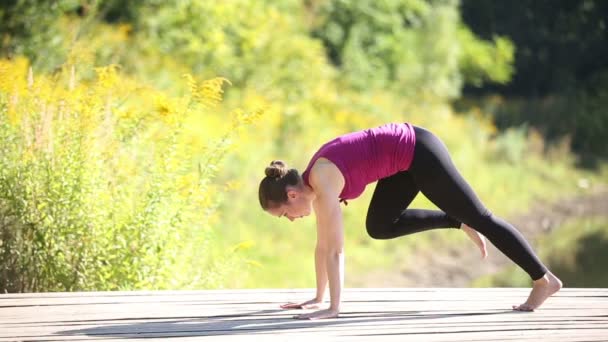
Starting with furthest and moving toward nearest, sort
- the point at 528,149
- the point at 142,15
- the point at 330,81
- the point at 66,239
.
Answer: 1. the point at 528,149
2. the point at 330,81
3. the point at 142,15
4. the point at 66,239

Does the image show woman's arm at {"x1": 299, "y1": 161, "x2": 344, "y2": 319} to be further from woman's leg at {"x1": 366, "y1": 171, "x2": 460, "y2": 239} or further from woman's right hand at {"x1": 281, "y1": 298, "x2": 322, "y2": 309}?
woman's leg at {"x1": 366, "y1": 171, "x2": 460, "y2": 239}

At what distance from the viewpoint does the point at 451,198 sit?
5105mm

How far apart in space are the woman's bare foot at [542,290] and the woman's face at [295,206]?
4.17 feet

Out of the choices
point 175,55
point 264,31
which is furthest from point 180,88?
point 264,31

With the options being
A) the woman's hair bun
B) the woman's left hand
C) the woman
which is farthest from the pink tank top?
the woman's left hand

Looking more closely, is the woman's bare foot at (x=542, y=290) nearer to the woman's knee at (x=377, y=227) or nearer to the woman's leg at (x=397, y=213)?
the woman's leg at (x=397, y=213)

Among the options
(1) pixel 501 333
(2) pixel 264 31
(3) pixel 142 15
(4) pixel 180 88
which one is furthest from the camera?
(2) pixel 264 31

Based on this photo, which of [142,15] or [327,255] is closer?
[327,255]

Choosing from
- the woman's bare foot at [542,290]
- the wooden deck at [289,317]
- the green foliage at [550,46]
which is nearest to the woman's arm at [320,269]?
the wooden deck at [289,317]

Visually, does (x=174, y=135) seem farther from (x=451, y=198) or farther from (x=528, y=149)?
(x=528, y=149)

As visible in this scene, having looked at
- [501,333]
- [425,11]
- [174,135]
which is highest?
[425,11]

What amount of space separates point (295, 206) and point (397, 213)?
69 cm

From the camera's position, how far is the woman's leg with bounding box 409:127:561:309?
5094 millimetres

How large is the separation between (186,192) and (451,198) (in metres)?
2.10
